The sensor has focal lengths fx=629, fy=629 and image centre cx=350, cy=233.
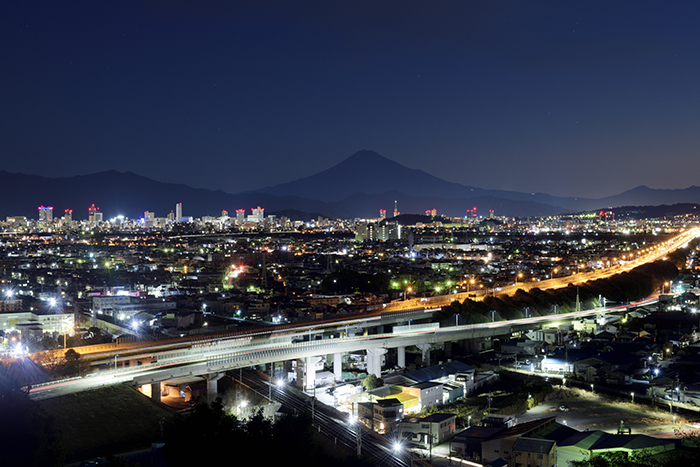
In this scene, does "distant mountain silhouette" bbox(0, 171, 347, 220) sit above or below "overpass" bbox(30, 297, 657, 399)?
above

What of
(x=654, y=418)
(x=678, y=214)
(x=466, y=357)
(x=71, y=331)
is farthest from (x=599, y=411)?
(x=678, y=214)

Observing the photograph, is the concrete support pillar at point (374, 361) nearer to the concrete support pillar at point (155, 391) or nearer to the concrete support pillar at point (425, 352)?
the concrete support pillar at point (425, 352)

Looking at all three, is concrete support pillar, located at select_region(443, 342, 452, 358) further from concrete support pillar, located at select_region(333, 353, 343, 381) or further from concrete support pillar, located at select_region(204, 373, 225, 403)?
concrete support pillar, located at select_region(204, 373, 225, 403)

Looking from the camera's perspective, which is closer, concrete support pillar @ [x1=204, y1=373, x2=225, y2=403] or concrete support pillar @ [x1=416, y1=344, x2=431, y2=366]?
concrete support pillar @ [x1=204, y1=373, x2=225, y2=403]

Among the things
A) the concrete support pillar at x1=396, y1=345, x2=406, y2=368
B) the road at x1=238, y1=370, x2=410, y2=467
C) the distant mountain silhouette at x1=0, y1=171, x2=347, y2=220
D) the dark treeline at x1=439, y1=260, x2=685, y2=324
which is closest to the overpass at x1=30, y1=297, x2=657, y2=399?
the concrete support pillar at x1=396, y1=345, x2=406, y2=368

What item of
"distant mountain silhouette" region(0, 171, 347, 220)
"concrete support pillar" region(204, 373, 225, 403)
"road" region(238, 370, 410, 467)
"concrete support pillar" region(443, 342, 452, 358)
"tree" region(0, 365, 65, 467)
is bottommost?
"concrete support pillar" region(443, 342, 452, 358)

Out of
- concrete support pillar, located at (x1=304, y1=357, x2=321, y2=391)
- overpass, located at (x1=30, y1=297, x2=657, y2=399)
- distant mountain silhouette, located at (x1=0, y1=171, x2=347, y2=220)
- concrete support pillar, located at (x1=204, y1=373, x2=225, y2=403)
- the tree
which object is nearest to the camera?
the tree

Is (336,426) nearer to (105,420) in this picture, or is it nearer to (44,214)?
(105,420)

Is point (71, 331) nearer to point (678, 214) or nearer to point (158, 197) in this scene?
point (678, 214)

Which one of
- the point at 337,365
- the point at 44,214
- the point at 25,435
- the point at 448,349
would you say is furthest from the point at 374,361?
the point at 44,214
